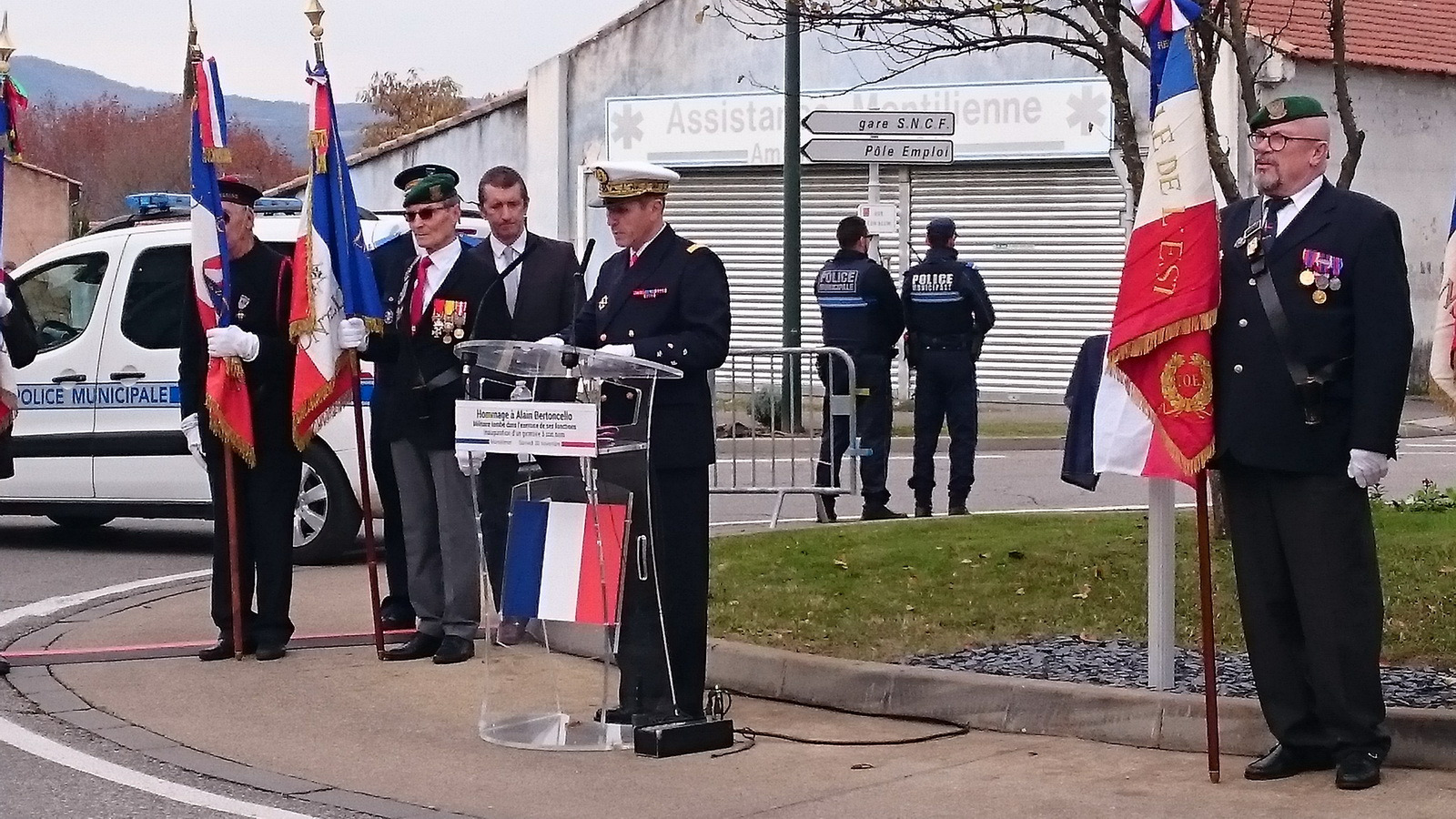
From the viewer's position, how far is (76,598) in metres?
10.6

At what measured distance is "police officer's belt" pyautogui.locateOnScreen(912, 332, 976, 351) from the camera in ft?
45.3

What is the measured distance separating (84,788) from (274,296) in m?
3.06

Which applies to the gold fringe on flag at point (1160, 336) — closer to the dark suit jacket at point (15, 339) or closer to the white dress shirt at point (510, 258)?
the white dress shirt at point (510, 258)

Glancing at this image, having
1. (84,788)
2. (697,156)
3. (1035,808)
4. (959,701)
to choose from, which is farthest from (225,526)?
(697,156)

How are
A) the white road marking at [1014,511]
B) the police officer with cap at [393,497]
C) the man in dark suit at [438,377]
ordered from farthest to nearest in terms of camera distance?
the white road marking at [1014,511], the police officer with cap at [393,497], the man in dark suit at [438,377]

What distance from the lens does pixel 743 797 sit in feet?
20.5

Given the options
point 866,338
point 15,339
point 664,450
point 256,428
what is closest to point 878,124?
point 866,338

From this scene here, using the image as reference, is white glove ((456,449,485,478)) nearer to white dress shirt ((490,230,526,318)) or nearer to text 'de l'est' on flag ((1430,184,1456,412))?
white dress shirt ((490,230,526,318))

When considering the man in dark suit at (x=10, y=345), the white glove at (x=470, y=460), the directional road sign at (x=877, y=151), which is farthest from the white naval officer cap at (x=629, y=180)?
the directional road sign at (x=877, y=151)

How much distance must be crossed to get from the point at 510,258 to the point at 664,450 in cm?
224

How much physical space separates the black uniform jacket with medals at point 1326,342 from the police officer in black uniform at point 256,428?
4.36 m

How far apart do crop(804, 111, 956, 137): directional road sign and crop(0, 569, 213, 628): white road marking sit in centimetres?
599

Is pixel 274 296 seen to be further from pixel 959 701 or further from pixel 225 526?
pixel 959 701

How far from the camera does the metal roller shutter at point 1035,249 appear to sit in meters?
25.3
